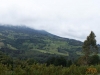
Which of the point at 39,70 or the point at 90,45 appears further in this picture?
the point at 90,45

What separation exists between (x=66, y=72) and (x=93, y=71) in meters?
2.37

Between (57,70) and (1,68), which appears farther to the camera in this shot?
(57,70)

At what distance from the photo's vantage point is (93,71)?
47.4 feet

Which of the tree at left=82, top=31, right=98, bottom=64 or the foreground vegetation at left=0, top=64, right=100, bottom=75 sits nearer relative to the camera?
the foreground vegetation at left=0, top=64, right=100, bottom=75

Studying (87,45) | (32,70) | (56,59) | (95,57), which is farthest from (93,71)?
(56,59)

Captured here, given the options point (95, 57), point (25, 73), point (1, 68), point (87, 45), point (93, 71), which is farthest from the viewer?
point (95, 57)

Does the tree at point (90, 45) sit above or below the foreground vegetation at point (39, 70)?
above

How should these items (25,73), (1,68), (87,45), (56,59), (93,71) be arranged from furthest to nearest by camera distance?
(56,59), (87,45), (93,71), (25,73), (1,68)

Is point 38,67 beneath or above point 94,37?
beneath

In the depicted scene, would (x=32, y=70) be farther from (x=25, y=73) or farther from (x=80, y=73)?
(x=80, y=73)

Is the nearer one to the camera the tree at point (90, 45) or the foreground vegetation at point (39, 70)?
the foreground vegetation at point (39, 70)

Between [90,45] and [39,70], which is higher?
[90,45]

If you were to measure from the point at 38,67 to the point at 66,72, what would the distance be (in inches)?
68.1

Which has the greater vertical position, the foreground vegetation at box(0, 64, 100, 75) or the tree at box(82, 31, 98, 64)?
the tree at box(82, 31, 98, 64)
